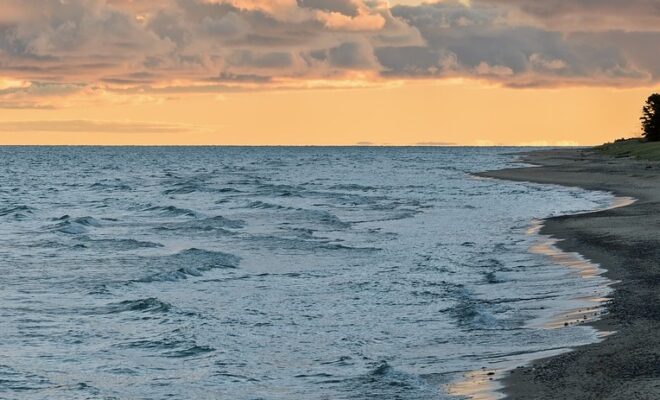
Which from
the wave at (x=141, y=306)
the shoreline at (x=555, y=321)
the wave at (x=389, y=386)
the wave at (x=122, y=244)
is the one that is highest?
the shoreline at (x=555, y=321)

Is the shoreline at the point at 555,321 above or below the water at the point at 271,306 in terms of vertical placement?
above

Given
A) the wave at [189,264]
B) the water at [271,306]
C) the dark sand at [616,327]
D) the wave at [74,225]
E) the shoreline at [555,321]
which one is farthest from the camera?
the wave at [74,225]

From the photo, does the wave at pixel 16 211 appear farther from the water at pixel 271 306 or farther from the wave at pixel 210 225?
the wave at pixel 210 225

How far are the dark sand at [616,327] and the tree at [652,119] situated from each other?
354ft

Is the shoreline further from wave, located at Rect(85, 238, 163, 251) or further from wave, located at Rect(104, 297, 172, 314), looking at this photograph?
wave, located at Rect(85, 238, 163, 251)

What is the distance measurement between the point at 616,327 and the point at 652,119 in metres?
137

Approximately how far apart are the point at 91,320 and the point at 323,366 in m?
7.10

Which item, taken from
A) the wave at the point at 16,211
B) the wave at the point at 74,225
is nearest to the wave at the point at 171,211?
the wave at the point at 74,225

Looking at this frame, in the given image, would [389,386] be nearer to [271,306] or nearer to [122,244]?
[271,306]

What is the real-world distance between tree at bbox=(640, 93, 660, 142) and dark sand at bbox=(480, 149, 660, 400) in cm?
10782

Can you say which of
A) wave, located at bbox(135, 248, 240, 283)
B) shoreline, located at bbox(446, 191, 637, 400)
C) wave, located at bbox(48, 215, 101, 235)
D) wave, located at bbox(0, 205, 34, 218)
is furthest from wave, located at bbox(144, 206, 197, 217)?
shoreline, located at bbox(446, 191, 637, 400)

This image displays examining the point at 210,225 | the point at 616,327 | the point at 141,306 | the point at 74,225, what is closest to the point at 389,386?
the point at 616,327

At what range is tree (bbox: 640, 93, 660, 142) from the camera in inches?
5728

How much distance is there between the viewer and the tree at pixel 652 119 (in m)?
146
